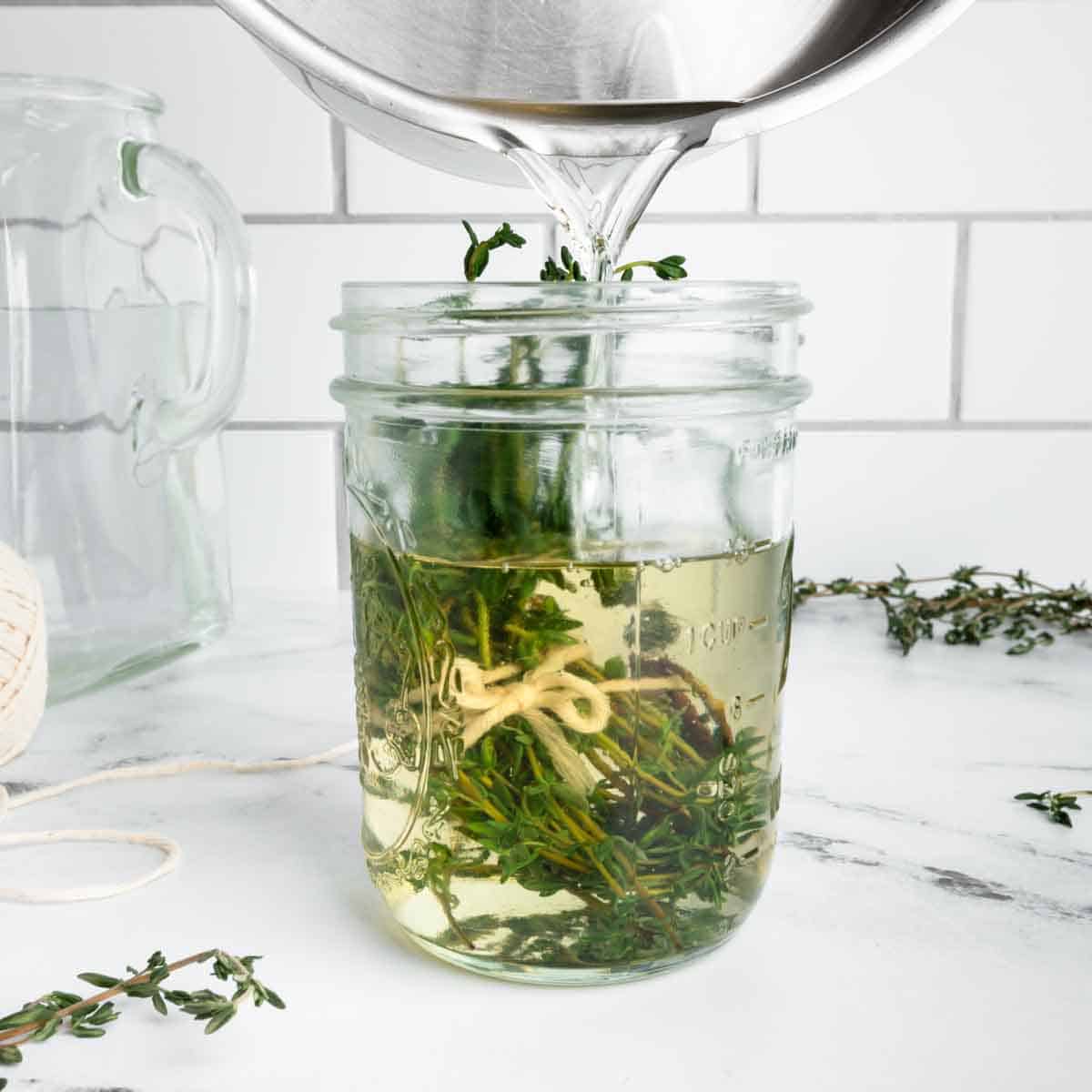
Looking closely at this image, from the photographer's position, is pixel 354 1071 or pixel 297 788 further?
pixel 297 788

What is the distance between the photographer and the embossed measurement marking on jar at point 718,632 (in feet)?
1.22

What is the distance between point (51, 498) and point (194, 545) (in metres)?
0.10

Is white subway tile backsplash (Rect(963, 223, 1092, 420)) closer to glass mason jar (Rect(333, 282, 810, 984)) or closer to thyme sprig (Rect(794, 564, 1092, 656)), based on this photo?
thyme sprig (Rect(794, 564, 1092, 656))

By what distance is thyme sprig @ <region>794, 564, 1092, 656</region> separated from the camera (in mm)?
758

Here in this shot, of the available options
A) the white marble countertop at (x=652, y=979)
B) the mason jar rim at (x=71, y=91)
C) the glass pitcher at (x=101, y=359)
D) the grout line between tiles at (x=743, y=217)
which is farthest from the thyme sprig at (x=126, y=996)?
the grout line between tiles at (x=743, y=217)

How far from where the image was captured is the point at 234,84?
0.81 meters

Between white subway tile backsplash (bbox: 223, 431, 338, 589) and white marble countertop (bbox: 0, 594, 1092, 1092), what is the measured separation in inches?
9.2

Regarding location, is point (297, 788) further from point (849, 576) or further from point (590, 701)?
point (849, 576)

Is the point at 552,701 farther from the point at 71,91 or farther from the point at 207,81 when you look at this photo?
the point at 207,81

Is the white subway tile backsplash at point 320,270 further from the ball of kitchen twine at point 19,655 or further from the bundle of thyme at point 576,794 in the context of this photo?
the bundle of thyme at point 576,794

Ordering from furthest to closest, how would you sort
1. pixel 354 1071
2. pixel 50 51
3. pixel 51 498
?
pixel 50 51 < pixel 51 498 < pixel 354 1071

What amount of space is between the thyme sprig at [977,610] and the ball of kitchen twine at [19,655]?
0.47m

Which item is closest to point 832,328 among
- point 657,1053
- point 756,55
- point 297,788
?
point 756,55

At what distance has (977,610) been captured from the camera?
835mm
